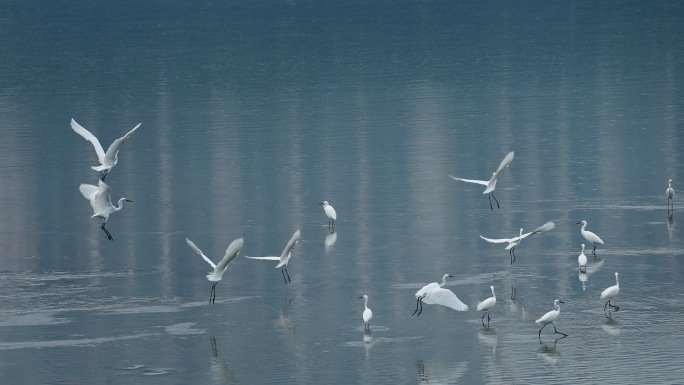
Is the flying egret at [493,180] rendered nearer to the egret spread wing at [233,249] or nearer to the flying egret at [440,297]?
the flying egret at [440,297]

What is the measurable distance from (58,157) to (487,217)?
17.3 meters

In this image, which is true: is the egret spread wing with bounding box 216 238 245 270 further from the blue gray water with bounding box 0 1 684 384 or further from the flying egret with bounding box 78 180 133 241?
the flying egret with bounding box 78 180 133 241

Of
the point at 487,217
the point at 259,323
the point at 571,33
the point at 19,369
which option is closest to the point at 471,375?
the point at 259,323

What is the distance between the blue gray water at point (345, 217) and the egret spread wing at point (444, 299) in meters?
0.44

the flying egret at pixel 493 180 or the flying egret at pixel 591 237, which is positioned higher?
the flying egret at pixel 493 180

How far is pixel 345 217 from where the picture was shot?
31.7 meters

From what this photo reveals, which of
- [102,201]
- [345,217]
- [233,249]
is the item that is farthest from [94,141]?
[233,249]

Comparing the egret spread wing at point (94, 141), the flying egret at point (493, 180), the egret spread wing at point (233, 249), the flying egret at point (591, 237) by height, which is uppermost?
the egret spread wing at point (94, 141)

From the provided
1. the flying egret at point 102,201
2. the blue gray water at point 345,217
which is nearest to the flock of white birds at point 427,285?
the flying egret at point 102,201

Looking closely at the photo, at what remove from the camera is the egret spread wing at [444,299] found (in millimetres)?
22391

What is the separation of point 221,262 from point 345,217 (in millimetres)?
8905

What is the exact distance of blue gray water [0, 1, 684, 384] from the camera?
70.1 ft

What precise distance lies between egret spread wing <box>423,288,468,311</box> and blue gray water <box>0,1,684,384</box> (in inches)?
17.5

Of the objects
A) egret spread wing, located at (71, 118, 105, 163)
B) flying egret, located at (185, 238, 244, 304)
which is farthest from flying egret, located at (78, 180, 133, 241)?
flying egret, located at (185, 238, 244, 304)
